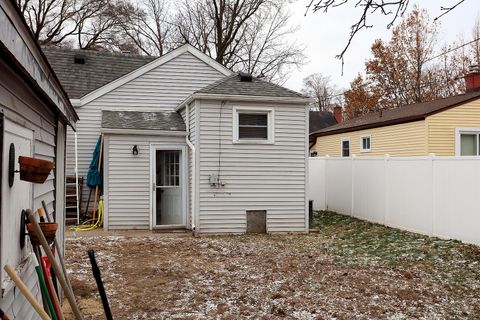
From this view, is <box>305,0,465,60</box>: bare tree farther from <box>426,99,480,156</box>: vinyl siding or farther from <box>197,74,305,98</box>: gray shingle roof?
<box>426,99,480,156</box>: vinyl siding

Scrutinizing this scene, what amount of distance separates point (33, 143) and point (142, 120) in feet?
27.1

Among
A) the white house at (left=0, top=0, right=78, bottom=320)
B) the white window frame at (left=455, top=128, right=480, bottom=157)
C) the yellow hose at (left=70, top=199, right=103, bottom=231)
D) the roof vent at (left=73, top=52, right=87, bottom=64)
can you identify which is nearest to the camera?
the white house at (left=0, top=0, right=78, bottom=320)

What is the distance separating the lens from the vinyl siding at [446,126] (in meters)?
14.1

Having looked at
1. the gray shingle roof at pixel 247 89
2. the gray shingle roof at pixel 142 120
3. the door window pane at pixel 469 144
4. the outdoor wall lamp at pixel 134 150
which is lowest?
the outdoor wall lamp at pixel 134 150

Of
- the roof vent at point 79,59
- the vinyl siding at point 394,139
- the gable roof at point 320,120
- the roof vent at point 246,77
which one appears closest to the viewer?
the roof vent at point 246,77

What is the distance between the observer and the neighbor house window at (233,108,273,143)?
10.6 meters

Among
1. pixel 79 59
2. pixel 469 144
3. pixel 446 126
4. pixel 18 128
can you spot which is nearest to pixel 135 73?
pixel 79 59

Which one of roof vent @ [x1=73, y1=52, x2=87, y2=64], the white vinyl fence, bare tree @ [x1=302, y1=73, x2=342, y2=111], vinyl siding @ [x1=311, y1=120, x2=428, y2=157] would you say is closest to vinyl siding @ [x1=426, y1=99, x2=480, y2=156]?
vinyl siding @ [x1=311, y1=120, x2=428, y2=157]

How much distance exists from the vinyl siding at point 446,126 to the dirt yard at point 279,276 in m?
5.32

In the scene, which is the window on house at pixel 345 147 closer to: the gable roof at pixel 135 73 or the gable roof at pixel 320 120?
the gable roof at pixel 135 73

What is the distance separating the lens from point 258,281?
21.1 feet

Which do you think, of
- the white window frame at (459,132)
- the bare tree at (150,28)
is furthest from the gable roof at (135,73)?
the bare tree at (150,28)

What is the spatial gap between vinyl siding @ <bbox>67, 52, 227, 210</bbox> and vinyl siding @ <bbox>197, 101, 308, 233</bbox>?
3198mm

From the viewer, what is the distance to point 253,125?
10.8 metres
